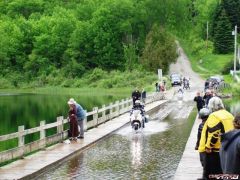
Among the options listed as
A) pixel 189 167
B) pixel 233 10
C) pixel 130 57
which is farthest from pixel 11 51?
pixel 189 167

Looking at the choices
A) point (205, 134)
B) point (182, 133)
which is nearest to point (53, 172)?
point (205, 134)

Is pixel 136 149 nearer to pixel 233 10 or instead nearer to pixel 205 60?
pixel 205 60

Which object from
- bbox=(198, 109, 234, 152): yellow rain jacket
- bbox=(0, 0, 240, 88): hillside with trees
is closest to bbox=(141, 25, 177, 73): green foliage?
bbox=(0, 0, 240, 88): hillside with trees

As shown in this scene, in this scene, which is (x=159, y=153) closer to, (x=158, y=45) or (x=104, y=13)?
(x=158, y=45)

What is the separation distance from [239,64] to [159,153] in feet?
242

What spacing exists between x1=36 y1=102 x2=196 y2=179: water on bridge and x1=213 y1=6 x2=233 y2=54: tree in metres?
91.2

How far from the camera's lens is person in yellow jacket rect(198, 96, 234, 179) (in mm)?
9555

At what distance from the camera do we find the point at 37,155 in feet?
56.3

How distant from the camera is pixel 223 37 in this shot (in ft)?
375

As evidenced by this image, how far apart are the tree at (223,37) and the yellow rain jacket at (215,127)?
106906 mm

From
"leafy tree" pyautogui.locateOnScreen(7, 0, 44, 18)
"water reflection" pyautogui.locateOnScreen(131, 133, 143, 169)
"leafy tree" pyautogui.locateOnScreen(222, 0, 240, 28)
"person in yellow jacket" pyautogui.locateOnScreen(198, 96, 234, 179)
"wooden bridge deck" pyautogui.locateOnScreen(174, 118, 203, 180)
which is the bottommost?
"water reflection" pyautogui.locateOnScreen(131, 133, 143, 169)

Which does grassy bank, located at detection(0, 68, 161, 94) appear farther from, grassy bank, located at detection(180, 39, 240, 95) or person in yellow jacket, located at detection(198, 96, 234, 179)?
person in yellow jacket, located at detection(198, 96, 234, 179)

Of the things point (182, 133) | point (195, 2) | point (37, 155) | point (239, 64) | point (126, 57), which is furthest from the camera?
point (195, 2)

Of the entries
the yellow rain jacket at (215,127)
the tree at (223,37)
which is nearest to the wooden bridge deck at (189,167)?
the yellow rain jacket at (215,127)
